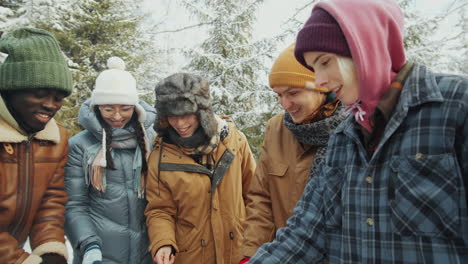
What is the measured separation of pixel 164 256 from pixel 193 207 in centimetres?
42

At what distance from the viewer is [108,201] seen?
2.62 m

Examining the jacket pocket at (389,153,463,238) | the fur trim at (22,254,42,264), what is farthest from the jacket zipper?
the jacket pocket at (389,153,463,238)

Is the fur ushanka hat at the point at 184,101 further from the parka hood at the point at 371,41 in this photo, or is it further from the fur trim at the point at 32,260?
the parka hood at the point at 371,41

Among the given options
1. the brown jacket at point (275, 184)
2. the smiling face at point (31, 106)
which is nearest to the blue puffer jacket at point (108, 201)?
the smiling face at point (31, 106)

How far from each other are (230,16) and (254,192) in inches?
236

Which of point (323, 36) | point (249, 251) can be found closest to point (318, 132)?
point (323, 36)

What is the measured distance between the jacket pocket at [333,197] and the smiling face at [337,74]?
0.31m

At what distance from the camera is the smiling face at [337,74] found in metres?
1.25

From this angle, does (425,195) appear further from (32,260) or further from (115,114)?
(115,114)

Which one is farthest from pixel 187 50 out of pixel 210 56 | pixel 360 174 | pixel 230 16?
pixel 360 174

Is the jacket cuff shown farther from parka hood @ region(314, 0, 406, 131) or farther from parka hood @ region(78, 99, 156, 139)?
parka hood @ region(78, 99, 156, 139)

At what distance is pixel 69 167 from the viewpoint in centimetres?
253

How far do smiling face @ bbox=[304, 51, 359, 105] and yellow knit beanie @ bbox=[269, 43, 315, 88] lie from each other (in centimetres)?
66

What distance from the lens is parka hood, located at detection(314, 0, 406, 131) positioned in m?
1.17
